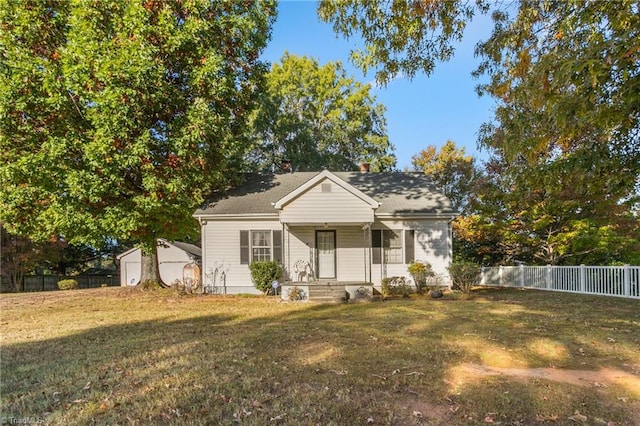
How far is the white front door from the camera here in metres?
15.2

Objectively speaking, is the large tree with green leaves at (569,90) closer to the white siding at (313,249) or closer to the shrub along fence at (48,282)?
the white siding at (313,249)

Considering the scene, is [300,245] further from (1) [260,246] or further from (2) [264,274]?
(2) [264,274]

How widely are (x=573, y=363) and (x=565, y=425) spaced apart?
87.4 inches

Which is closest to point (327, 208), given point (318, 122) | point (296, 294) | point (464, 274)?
point (296, 294)

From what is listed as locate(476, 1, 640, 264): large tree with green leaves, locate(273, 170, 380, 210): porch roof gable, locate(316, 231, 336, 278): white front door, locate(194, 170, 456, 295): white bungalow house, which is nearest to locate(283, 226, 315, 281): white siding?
locate(194, 170, 456, 295): white bungalow house

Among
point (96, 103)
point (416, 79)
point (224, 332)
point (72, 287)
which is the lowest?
point (72, 287)

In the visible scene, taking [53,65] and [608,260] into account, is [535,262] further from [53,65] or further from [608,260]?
[53,65]

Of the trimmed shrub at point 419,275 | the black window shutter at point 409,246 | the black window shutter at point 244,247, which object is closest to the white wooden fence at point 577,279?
the trimmed shrub at point 419,275

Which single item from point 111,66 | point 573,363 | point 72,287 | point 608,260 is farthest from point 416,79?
point 72,287

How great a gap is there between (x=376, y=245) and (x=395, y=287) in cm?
180

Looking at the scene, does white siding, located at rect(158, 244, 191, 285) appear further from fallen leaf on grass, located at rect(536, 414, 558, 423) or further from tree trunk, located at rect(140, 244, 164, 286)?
fallen leaf on grass, located at rect(536, 414, 558, 423)

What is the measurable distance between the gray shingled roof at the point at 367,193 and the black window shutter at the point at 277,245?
3.16 ft

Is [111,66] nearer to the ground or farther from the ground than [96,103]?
farther from the ground

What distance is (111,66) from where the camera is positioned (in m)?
11.8
